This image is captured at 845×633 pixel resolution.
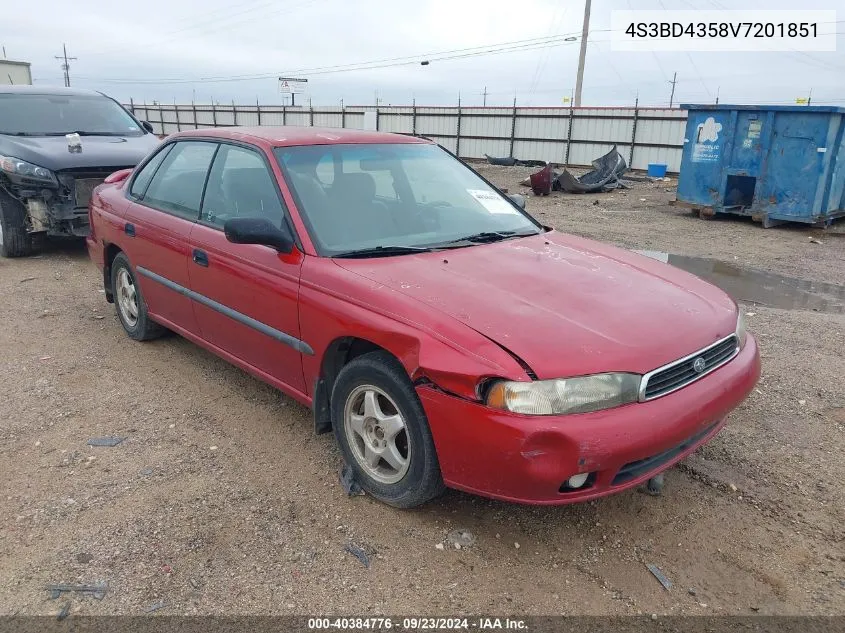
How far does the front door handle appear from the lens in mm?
3678

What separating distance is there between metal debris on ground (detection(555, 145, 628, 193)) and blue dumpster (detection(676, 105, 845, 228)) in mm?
4069

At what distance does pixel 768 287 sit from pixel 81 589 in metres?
7.23

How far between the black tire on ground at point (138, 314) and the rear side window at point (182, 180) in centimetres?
61

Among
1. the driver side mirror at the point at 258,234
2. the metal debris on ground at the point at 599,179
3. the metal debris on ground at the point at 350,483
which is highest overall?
the driver side mirror at the point at 258,234

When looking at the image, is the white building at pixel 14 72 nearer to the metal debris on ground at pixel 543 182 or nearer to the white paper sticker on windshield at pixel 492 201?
the metal debris on ground at pixel 543 182

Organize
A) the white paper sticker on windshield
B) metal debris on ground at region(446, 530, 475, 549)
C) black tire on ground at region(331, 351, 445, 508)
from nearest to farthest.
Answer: black tire on ground at region(331, 351, 445, 508) < metal debris on ground at region(446, 530, 475, 549) < the white paper sticker on windshield

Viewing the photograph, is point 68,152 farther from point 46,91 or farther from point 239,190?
point 239,190

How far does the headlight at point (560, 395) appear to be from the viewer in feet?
7.47

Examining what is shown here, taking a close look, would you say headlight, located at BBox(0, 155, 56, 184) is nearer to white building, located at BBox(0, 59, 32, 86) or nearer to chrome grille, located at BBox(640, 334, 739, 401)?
chrome grille, located at BBox(640, 334, 739, 401)

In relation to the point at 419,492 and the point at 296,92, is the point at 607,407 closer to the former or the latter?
the point at 419,492

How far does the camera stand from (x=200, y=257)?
12.2 feet

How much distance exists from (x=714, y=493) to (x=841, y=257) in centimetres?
780

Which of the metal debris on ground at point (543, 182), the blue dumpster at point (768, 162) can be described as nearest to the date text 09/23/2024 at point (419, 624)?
the blue dumpster at point (768, 162)

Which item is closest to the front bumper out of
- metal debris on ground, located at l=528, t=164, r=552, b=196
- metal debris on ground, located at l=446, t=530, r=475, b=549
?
metal debris on ground, located at l=446, t=530, r=475, b=549
